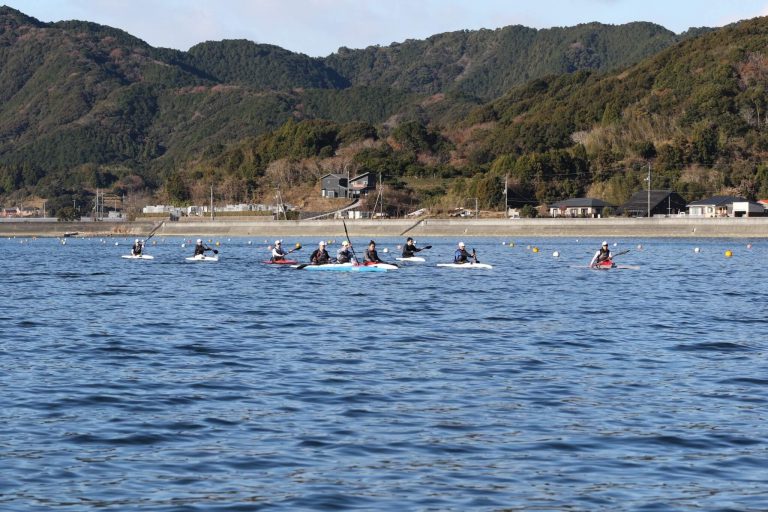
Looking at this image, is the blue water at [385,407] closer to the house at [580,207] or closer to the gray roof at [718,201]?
the gray roof at [718,201]

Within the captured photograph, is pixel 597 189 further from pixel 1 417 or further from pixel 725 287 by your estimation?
pixel 1 417

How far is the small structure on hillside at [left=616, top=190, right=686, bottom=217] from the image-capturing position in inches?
6004

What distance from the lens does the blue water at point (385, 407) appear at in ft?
45.6

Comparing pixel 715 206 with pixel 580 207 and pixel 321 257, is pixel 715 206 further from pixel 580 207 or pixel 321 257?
pixel 321 257

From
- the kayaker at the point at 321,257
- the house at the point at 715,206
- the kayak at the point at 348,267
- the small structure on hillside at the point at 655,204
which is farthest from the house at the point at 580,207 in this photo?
the kayak at the point at 348,267

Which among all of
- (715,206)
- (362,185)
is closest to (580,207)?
(715,206)

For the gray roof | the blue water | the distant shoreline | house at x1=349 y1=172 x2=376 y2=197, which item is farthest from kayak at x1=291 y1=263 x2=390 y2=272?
house at x1=349 y1=172 x2=376 y2=197

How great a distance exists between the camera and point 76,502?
1331cm

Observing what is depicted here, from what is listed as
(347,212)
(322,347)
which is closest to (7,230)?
(347,212)

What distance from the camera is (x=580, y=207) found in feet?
518

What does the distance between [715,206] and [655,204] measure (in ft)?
26.3

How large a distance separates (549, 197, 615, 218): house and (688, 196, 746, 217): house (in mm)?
12255

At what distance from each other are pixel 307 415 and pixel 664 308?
23.0 metres

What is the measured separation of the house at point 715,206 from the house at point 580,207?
12255 mm
